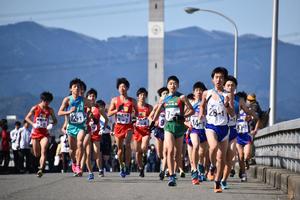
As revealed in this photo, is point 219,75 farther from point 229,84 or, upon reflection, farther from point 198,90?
point 198,90

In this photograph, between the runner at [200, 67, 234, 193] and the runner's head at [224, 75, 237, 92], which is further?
the runner's head at [224, 75, 237, 92]

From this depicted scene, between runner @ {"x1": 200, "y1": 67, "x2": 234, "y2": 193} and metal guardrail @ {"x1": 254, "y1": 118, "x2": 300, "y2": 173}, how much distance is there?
1042 millimetres

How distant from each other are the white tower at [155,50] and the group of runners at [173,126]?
103490mm

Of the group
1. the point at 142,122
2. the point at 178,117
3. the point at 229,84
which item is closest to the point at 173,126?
the point at 178,117

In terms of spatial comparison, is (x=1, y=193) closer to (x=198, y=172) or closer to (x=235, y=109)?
(x=235, y=109)

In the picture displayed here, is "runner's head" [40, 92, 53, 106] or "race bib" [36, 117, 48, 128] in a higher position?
"runner's head" [40, 92, 53, 106]

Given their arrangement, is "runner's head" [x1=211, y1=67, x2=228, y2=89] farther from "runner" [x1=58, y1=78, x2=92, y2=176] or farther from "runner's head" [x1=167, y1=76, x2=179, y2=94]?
"runner" [x1=58, y1=78, x2=92, y2=176]

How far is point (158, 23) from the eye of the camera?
128m

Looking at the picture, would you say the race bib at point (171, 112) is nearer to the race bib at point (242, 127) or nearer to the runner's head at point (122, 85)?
the runner's head at point (122, 85)

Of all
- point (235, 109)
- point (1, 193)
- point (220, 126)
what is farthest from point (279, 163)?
point (1, 193)

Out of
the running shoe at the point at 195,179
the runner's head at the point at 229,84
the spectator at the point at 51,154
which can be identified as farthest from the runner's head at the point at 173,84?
the spectator at the point at 51,154

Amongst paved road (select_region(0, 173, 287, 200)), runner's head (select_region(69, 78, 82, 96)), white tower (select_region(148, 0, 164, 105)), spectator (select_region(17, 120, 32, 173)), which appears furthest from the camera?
white tower (select_region(148, 0, 164, 105))

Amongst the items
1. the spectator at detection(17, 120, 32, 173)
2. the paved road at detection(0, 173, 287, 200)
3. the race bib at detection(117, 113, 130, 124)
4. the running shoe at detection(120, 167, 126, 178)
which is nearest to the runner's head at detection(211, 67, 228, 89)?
the paved road at detection(0, 173, 287, 200)

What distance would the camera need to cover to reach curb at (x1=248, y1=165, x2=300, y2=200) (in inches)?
456
